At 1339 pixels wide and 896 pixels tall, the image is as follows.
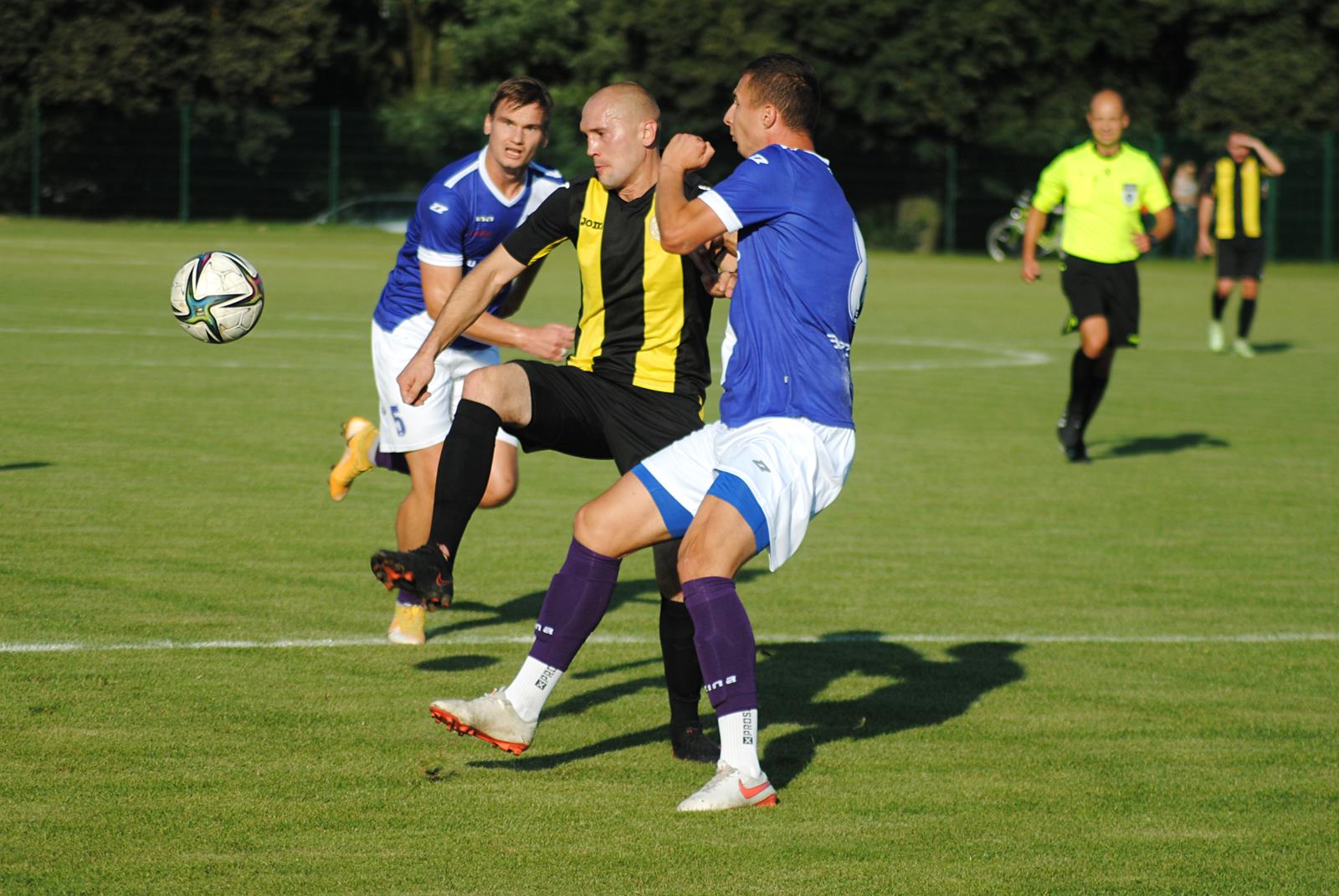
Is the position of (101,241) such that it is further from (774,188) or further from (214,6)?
(774,188)

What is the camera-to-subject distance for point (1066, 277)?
44.6 feet

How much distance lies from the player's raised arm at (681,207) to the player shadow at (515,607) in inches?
106

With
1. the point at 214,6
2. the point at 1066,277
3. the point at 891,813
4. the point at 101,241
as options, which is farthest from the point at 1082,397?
the point at 214,6

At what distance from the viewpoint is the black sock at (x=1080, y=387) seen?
1300 centimetres

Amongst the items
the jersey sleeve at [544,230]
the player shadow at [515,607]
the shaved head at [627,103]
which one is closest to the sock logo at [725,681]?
the jersey sleeve at [544,230]

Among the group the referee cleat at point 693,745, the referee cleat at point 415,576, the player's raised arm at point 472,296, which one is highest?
the player's raised arm at point 472,296

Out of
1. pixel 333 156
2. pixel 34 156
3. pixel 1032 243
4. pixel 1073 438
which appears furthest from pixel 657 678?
pixel 34 156

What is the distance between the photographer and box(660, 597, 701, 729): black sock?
585 cm

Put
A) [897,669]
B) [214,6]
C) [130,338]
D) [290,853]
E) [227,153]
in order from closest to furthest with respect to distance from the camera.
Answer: [290,853] < [897,669] < [130,338] < [227,153] < [214,6]

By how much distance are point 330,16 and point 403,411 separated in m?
43.1

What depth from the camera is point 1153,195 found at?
1337 cm

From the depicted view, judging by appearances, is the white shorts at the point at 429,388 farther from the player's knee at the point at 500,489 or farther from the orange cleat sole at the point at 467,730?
the orange cleat sole at the point at 467,730

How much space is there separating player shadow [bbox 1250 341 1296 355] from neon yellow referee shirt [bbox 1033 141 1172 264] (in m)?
9.08

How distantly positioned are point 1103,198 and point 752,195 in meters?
8.86
